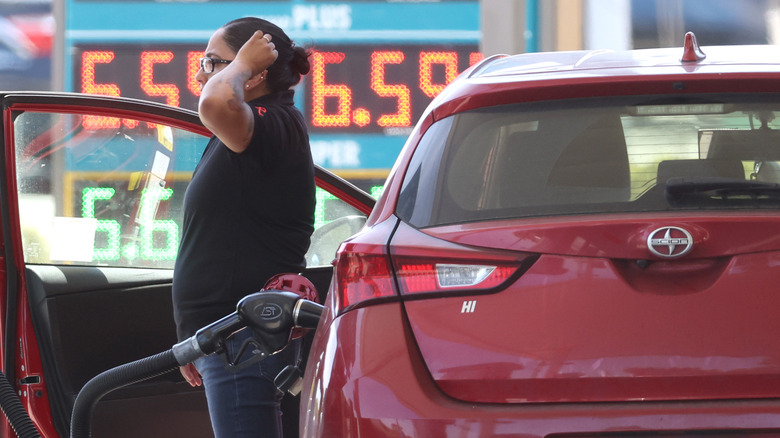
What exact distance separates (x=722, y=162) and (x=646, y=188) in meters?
0.15

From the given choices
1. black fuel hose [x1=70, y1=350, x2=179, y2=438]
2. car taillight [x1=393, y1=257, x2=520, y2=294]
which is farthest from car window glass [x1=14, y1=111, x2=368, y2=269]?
car taillight [x1=393, y1=257, x2=520, y2=294]

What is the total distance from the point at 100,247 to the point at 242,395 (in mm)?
1330

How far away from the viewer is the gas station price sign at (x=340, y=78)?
7.67 metres

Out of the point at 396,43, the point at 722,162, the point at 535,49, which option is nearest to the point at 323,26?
the point at 396,43

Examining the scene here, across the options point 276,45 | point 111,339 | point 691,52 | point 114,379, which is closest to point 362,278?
point 691,52

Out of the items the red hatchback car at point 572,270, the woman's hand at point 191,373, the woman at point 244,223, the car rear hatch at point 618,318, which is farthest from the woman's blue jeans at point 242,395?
the car rear hatch at point 618,318

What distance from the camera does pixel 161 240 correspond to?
3590mm

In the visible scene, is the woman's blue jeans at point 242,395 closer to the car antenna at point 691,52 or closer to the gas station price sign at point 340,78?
the car antenna at point 691,52

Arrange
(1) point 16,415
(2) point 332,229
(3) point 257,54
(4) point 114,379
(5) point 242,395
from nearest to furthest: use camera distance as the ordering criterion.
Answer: (5) point 242,395
(3) point 257,54
(4) point 114,379
(1) point 16,415
(2) point 332,229

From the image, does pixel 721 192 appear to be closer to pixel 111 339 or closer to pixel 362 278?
pixel 362 278

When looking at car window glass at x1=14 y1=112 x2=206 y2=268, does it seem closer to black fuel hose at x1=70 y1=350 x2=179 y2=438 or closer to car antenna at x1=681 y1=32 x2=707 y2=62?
black fuel hose at x1=70 y1=350 x2=179 y2=438

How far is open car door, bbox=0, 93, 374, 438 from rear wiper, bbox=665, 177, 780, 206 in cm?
159

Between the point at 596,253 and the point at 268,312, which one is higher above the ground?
the point at 596,253

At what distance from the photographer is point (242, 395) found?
237 centimetres
